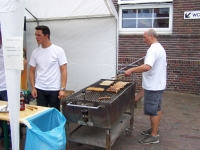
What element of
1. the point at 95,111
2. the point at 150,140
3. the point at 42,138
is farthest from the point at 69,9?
the point at 42,138

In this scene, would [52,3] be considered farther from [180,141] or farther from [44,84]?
[180,141]

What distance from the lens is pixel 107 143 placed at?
315 cm

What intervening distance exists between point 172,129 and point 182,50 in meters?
3.43

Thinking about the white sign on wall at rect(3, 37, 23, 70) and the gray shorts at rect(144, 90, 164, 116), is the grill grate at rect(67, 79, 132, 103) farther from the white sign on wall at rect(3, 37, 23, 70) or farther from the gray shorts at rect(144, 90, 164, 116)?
the white sign on wall at rect(3, 37, 23, 70)

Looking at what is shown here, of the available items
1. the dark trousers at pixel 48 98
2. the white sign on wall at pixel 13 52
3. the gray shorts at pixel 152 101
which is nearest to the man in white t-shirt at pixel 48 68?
the dark trousers at pixel 48 98

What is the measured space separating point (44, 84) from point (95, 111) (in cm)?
103

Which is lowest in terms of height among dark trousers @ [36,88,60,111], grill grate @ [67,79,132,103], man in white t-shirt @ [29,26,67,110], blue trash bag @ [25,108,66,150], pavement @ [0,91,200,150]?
pavement @ [0,91,200,150]

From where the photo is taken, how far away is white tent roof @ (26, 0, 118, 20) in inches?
181

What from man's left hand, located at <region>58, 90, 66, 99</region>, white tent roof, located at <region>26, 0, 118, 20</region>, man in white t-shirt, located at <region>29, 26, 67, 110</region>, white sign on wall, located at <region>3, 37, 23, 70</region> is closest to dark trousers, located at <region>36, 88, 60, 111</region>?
man in white t-shirt, located at <region>29, 26, 67, 110</region>

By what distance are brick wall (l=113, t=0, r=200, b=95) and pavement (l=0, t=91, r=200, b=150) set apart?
789mm

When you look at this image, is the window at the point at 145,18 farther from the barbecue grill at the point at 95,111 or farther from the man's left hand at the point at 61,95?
the man's left hand at the point at 61,95

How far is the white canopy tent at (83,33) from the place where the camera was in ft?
15.7

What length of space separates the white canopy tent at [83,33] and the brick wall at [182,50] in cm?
287

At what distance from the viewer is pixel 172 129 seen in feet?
15.0
